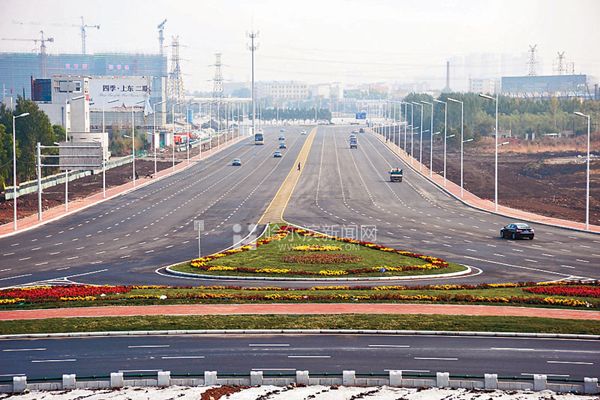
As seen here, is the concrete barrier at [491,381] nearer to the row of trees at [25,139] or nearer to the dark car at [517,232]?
the dark car at [517,232]

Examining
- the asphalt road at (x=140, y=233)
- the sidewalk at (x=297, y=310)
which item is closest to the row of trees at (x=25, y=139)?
the asphalt road at (x=140, y=233)

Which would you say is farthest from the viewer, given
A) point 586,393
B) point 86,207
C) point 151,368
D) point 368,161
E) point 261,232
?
point 368,161

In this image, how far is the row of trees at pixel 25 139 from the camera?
118006 millimetres

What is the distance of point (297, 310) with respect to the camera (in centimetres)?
4797

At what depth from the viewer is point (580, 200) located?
110875 millimetres

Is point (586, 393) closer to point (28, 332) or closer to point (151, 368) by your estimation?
point (151, 368)

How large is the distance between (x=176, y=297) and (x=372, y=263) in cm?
1668

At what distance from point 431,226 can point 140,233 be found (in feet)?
83.4

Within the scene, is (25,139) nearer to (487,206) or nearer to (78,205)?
(78,205)

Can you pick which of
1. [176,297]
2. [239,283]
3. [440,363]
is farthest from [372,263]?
[440,363]

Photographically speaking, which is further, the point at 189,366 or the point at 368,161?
the point at 368,161

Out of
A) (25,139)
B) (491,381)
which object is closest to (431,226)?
(491,381)

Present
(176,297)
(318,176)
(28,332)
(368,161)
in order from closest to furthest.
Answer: (28,332) < (176,297) < (318,176) < (368,161)

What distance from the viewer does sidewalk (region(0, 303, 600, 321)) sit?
46.6 metres
